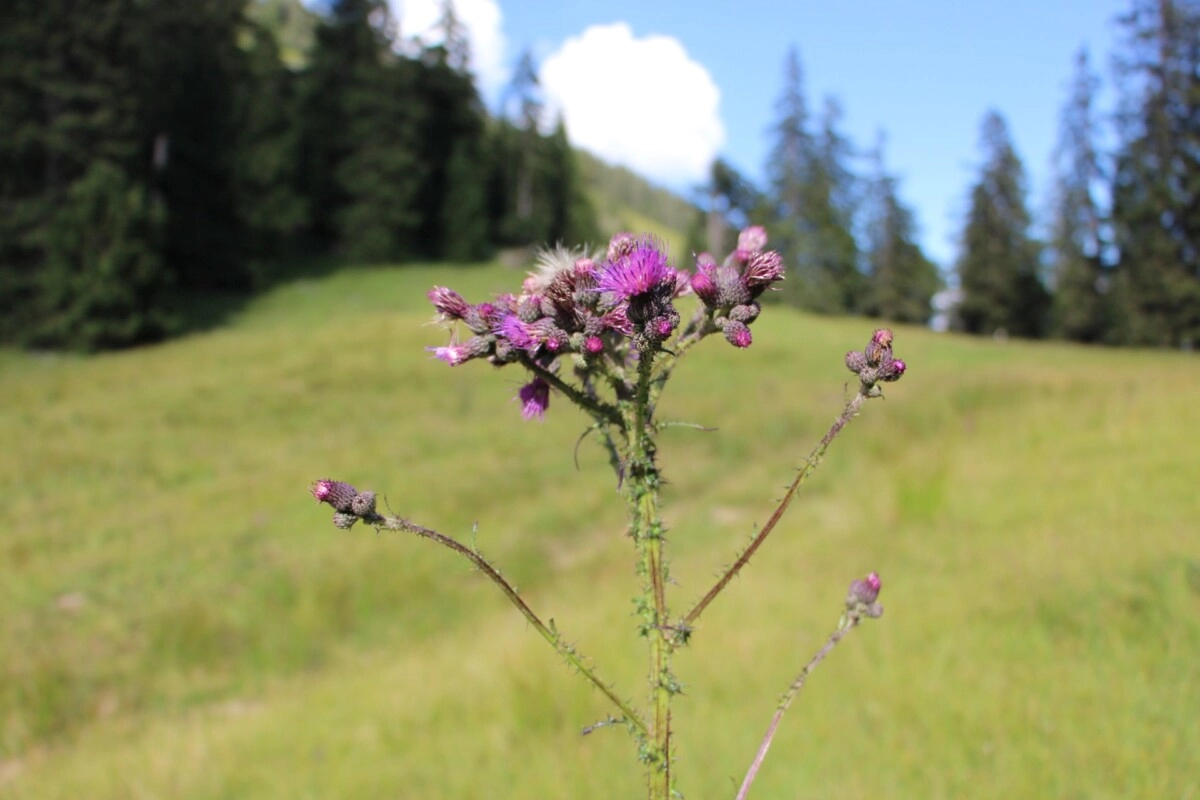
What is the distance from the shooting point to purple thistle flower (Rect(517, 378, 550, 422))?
3.47 feet

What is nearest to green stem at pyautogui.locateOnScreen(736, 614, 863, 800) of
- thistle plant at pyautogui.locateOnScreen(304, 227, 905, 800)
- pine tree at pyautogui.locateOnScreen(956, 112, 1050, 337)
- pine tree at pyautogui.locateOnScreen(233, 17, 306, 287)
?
thistle plant at pyautogui.locateOnScreen(304, 227, 905, 800)

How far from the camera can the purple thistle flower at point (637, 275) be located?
34.5 inches

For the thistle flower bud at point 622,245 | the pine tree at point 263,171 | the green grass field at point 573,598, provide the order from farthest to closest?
the pine tree at point 263,171, the green grass field at point 573,598, the thistle flower bud at point 622,245

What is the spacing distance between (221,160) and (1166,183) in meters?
37.2

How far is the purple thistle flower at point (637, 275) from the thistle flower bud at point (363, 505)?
1.19 ft

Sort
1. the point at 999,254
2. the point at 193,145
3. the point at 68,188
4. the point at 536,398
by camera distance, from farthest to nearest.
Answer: the point at 999,254 → the point at 193,145 → the point at 68,188 → the point at 536,398

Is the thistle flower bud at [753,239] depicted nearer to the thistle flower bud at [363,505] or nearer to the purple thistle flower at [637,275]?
the purple thistle flower at [637,275]

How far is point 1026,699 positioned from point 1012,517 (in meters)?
3.28

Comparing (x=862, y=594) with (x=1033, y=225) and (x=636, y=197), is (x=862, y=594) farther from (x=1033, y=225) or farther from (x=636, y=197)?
(x=636, y=197)

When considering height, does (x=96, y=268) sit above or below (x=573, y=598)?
above

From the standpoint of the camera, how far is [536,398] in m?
1.07

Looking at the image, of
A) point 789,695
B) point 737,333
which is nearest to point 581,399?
point 737,333

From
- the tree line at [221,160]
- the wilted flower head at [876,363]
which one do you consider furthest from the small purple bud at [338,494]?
the tree line at [221,160]

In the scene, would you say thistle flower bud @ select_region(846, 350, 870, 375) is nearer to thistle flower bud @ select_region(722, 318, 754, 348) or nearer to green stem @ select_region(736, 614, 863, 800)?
thistle flower bud @ select_region(722, 318, 754, 348)
